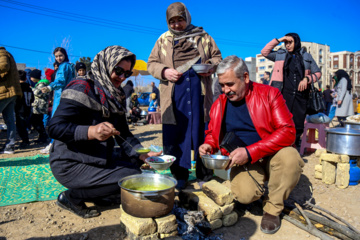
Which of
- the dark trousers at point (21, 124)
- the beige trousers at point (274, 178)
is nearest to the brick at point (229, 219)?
the beige trousers at point (274, 178)

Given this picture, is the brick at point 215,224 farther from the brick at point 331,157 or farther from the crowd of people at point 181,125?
the brick at point 331,157

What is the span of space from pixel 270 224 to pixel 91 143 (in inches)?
70.7

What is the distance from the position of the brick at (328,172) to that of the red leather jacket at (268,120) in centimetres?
173

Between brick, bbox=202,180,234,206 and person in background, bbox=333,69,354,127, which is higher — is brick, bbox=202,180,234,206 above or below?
below

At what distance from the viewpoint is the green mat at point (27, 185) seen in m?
3.01

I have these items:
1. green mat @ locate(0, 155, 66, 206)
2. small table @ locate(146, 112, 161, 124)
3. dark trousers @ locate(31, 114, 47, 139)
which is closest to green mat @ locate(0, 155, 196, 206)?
green mat @ locate(0, 155, 66, 206)

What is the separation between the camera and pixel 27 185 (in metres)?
3.41

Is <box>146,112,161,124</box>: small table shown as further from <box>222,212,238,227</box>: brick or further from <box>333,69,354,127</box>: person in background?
<box>222,212,238,227</box>: brick

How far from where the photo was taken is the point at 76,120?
2357 mm

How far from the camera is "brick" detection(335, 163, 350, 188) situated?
3471 mm

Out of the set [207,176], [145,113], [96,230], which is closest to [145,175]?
[96,230]

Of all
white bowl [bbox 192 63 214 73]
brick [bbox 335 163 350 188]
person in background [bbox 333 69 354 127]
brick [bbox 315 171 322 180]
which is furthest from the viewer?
person in background [bbox 333 69 354 127]

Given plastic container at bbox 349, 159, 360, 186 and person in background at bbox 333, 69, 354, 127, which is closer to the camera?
plastic container at bbox 349, 159, 360, 186

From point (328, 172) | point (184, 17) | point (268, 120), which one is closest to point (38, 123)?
point (184, 17)
